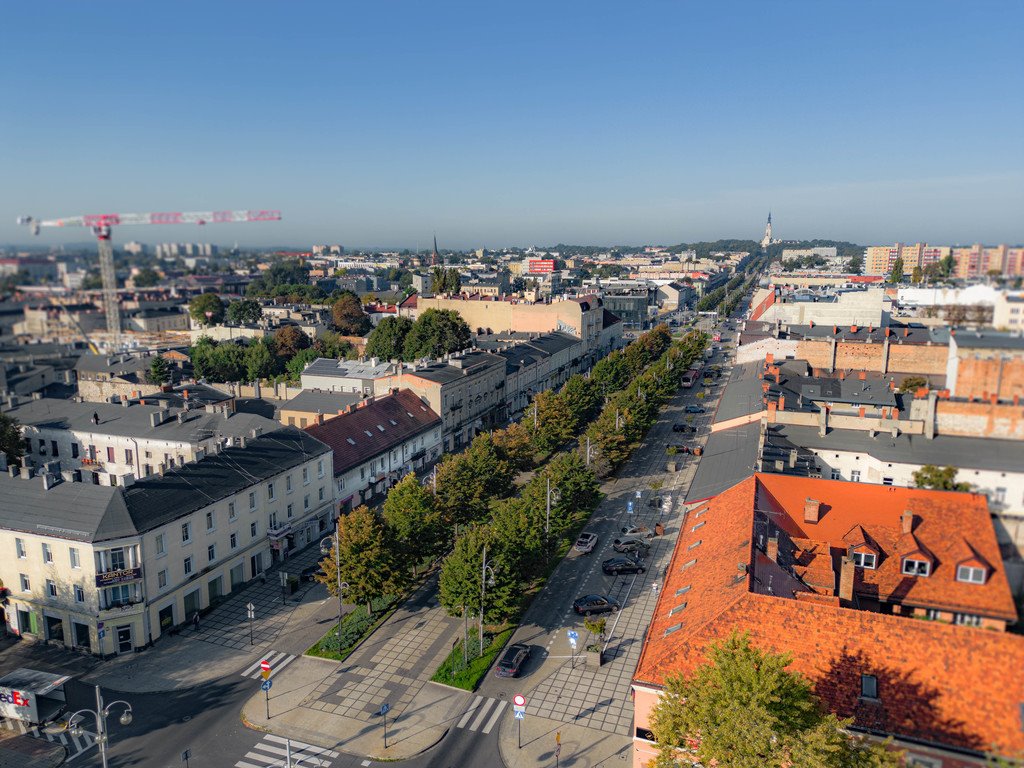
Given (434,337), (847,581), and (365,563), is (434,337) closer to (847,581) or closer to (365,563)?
(365,563)

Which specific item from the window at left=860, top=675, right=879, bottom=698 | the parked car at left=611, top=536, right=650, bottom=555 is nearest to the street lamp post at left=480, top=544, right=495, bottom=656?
A: the parked car at left=611, top=536, right=650, bottom=555

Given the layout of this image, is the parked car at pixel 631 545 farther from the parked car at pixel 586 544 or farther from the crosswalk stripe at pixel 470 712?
the crosswalk stripe at pixel 470 712

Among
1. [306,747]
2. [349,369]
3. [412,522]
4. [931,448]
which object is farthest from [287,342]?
[931,448]

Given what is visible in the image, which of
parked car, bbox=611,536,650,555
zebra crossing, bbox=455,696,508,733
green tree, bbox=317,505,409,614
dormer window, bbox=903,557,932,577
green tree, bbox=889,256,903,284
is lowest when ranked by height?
zebra crossing, bbox=455,696,508,733

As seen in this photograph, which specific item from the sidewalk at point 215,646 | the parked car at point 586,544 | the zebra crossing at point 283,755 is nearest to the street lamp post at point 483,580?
the zebra crossing at point 283,755

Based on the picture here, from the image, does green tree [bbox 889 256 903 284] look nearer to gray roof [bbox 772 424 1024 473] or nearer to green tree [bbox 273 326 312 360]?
gray roof [bbox 772 424 1024 473]

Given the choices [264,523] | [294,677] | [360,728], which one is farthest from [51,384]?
[360,728]

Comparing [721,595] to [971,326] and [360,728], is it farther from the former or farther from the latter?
[360,728]
